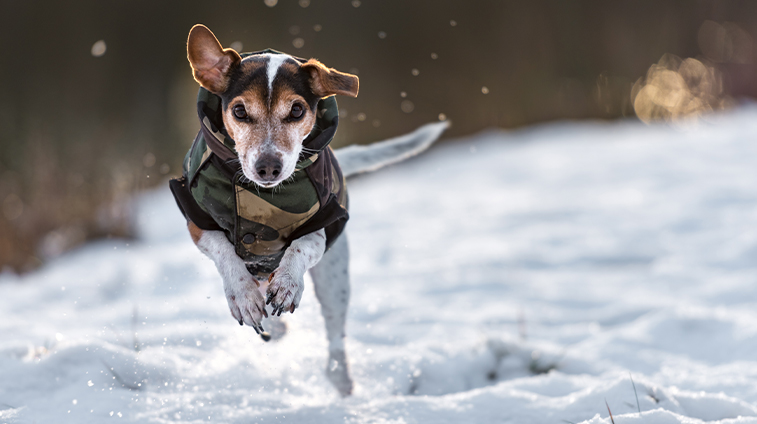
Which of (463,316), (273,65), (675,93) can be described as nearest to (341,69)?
(463,316)

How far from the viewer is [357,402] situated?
3365 millimetres

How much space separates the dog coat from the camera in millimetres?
2631

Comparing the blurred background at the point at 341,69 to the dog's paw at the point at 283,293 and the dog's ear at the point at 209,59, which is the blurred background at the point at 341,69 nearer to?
the dog's ear at the point at 209,59

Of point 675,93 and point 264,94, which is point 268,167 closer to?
point 264,94

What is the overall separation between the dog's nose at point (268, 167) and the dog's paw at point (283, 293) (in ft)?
1.40

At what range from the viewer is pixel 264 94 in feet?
8.09

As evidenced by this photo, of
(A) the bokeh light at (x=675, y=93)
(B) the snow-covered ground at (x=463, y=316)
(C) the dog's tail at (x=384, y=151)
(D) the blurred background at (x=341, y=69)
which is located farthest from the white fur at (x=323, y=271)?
(A) the bokeh light at (x=675, y=93)

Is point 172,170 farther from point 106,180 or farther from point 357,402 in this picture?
point 357,402

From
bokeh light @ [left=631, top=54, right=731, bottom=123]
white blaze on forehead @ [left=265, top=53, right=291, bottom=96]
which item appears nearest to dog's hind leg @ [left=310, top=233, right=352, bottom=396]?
white blaze on forehead @ [left=265, top=53, right=291, bottom=96]

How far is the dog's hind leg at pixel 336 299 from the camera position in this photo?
339cm

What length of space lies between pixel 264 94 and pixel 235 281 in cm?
79

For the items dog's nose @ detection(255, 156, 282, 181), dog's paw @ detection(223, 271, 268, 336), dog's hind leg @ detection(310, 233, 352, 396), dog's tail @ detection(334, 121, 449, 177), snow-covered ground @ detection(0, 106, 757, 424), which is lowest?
snow-covered ground @ detection(0, 106, 757, 424)

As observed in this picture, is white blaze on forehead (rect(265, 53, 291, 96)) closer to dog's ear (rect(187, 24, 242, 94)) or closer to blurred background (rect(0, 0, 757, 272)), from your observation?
dog's ear (rect(187, 24, 242, 94))

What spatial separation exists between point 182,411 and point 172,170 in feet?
23.1
